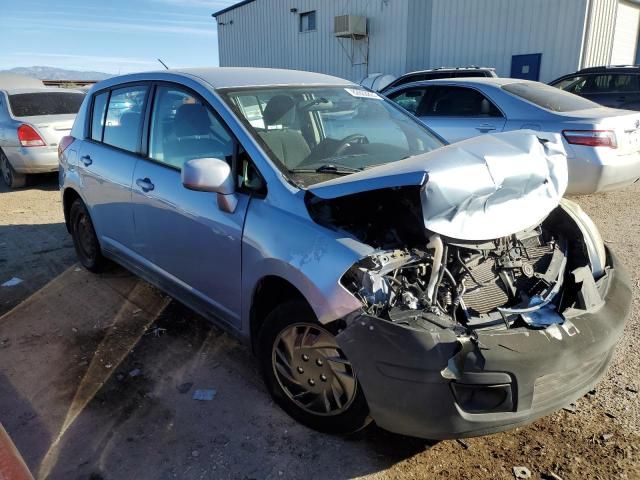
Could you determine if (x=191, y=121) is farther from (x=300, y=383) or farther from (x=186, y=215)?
(x=300, y=383)

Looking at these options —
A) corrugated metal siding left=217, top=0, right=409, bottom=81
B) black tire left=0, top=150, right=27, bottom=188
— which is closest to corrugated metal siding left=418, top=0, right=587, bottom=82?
corrugated metal siding left=217, top=0, right=409, bottom=81

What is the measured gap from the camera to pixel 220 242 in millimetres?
2914

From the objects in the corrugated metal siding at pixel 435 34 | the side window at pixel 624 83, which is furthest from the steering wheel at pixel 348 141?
the corrugated metal siding at pixel 435 34

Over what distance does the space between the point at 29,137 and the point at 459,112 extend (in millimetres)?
6860

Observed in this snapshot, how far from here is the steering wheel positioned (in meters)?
3.15

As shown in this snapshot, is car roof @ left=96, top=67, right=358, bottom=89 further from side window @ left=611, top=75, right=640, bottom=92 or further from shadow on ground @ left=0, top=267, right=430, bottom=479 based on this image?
side window @ left=611, top=75, right=640, bottom=92

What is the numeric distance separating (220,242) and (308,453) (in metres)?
1.21

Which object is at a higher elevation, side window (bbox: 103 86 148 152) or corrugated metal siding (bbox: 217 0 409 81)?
corrugated metal siding (bbox: 217 0 409 81)

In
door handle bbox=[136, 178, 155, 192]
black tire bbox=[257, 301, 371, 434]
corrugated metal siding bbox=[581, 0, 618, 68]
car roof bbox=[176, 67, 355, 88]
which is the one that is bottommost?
black tire bbox=[257, 301, 371, 434]

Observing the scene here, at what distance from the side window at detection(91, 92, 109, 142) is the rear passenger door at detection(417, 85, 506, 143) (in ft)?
13.1

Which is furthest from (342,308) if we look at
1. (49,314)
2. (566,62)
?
(566,62)

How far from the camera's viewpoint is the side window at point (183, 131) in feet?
10.2

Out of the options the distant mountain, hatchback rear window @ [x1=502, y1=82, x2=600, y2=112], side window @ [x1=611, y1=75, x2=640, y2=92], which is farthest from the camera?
the distant mountain

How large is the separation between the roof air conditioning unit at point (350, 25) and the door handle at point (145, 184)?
15.8 m
